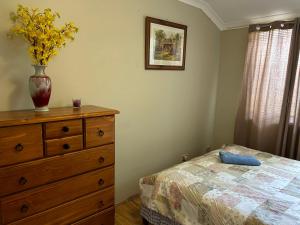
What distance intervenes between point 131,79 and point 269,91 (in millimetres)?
1916

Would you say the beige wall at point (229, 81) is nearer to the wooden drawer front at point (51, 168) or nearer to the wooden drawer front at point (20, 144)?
the wooden drawer front at point (51, 168)

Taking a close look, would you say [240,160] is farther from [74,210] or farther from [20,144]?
[20,144]

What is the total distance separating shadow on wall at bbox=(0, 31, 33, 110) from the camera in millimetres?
1668

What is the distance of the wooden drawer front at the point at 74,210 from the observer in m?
1.51

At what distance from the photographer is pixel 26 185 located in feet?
4.64

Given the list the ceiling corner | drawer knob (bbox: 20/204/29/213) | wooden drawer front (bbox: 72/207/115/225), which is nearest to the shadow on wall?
drawer knob (bbox: 20/204/29/213)

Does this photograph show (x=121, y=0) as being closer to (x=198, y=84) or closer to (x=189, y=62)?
(x=189, y=62)

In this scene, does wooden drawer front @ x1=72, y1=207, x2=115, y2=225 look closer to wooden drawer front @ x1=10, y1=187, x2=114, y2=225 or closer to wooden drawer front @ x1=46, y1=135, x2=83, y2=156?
wooden drawer front @ x1=10, y1=187, x2=114, y2=225

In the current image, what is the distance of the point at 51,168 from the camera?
1.52m

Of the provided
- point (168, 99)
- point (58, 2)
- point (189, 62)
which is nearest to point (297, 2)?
point (189, 62)

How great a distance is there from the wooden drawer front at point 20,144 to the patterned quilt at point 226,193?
1.05 meters

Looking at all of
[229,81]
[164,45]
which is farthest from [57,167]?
[229,81]

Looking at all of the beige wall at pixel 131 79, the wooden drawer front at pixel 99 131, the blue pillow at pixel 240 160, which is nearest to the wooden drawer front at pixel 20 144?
the wooden drawer front at pixel 99 131

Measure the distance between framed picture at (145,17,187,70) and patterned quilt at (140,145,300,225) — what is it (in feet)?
4.18
